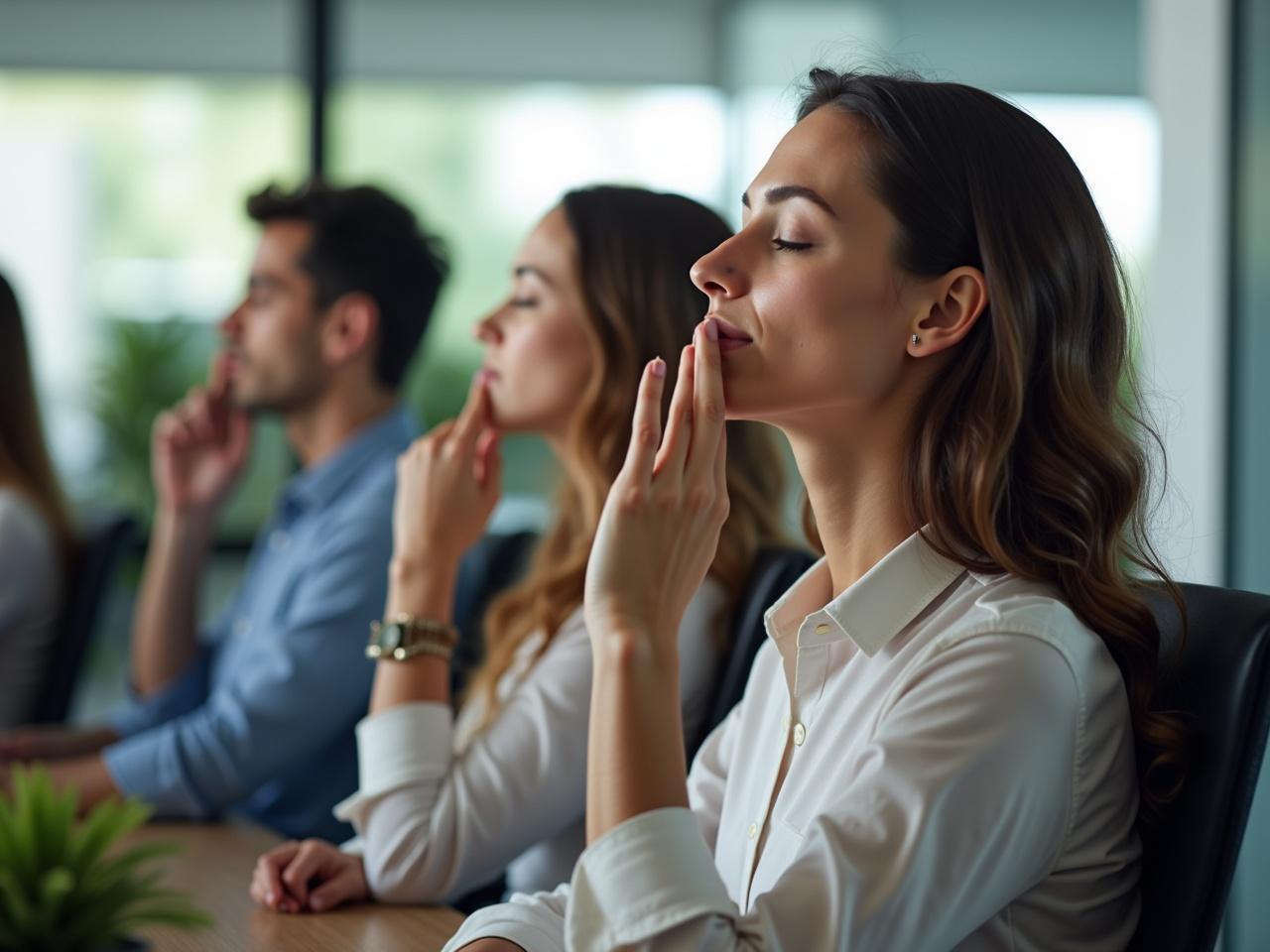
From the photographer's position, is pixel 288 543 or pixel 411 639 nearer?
pixel 411 639

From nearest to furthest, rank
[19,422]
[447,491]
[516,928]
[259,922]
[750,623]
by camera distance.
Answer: [516,928] → [259,922] → [750,623] → [447,491] → [19,422]

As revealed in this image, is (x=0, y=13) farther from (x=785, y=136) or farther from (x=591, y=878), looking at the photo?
(x=591, y=878)

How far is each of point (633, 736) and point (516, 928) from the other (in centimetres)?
30

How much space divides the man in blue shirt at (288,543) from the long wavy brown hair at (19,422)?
26cm

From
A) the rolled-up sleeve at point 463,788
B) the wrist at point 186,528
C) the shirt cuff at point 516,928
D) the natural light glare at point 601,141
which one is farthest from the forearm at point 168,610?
the natural light glare at point 601,141

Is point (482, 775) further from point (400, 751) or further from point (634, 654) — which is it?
point (634, 654)

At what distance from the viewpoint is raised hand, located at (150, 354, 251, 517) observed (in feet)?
9.97

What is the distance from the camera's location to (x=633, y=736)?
110 cm

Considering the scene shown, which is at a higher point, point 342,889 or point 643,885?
point 643,885

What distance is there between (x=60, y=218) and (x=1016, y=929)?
4605mm

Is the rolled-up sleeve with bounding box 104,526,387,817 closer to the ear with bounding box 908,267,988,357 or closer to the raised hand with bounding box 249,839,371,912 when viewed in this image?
the raised hand with bounding box 249,839,371,912

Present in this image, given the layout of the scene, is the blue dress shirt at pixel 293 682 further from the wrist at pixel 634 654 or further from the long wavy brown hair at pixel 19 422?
the wrist at pixel 634 654

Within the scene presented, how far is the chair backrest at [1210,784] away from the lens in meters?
1.09

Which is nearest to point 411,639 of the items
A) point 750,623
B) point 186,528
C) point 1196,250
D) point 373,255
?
point 750,623
